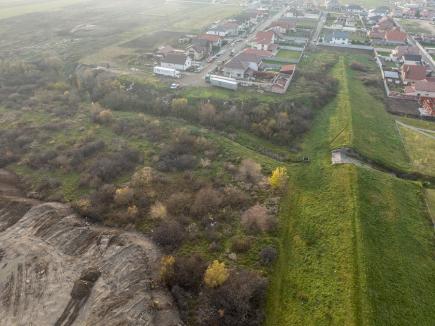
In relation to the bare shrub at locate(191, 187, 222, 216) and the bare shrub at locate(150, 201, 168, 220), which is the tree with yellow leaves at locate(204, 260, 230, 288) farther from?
the bare shrub at locate(150, 201, 168, 220)

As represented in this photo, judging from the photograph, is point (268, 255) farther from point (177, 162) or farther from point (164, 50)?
point (164, 50)

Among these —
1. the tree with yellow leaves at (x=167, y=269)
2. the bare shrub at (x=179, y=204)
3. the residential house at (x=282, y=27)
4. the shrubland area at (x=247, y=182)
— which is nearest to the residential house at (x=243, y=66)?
the shrubland area at (x=247, y=182)

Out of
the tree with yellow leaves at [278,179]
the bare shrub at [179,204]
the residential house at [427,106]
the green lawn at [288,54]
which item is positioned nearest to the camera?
the bare shrub at [179,204]

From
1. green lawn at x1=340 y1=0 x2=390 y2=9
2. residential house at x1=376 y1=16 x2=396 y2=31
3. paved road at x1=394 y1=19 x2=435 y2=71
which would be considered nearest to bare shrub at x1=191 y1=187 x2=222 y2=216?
paved road at x1=394 y1=19 x2=435 y2=71

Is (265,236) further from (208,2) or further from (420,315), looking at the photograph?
(208,2)

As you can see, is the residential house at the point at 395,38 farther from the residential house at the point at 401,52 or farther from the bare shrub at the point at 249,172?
the bare shrub at the point at 249,172

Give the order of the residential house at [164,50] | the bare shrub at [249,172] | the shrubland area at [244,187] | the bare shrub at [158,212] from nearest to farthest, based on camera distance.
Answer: the shrubland area at [244,187], the bare shrub at [158,212], the bare shrub at [249,172], the residential house at [164,50]
